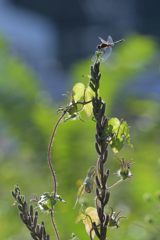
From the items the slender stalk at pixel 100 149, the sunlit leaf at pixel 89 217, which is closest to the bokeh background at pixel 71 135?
the sunlit leaf at pixel 89 217

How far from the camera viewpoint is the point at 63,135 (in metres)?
4.29

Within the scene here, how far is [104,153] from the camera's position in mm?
1145

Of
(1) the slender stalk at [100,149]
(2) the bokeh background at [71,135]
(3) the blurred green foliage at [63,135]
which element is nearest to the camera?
(1) the slender stalk at [100,149]

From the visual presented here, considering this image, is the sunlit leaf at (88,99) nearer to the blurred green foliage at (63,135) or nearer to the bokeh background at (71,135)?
the bokeh background at (71,135)

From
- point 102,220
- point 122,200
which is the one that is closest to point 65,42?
point 122,200

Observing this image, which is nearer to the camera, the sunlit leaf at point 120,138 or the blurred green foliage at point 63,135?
the sunlit leaf at point 120,138

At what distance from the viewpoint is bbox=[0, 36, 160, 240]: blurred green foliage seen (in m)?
3.87

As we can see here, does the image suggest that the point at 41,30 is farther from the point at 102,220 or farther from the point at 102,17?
the point at 102,220

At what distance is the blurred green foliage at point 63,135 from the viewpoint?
387cm

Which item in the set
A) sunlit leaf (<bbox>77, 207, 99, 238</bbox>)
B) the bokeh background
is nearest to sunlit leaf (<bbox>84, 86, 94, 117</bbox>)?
sunlit leaf (<bbox>77, 207, 99, 238</bbox>)

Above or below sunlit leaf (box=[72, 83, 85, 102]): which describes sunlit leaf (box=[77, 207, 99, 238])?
below

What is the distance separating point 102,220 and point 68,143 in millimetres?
3100

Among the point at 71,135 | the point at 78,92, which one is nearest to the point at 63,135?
the point at 71,135

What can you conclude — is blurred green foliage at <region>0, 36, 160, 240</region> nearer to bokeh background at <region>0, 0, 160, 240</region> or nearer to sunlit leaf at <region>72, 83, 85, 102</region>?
bokeh background at <region>0, 0, 160, 240</region>
